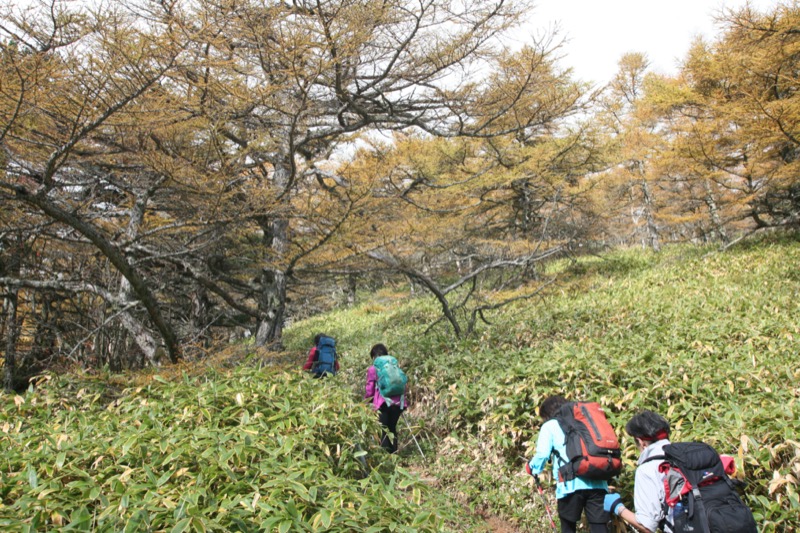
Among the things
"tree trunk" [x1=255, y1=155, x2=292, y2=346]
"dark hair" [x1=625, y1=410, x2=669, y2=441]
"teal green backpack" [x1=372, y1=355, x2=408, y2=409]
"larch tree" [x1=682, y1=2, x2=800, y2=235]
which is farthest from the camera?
"larch tree" [x1=682, y1=2, x2=800, y2=235]

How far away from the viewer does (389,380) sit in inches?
196

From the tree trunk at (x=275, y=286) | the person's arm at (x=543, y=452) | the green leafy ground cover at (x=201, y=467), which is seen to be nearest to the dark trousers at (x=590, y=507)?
the person's arm at (x=543, y=452)

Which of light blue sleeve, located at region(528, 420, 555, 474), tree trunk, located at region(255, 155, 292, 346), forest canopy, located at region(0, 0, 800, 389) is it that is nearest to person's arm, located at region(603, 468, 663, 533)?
light blue sleeve, located at region(528, 420, 555, 474)

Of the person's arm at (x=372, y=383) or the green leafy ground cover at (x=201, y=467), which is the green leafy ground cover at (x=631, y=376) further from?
the green leafy ground cover at (x=201, y=467)

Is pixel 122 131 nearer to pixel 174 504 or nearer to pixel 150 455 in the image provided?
pixel 150 455

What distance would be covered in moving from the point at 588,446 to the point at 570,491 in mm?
389

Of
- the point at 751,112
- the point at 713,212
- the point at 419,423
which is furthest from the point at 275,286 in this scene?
the point at 713,212

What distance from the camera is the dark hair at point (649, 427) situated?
289 centimetres

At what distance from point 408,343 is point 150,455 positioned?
5716 millimetres

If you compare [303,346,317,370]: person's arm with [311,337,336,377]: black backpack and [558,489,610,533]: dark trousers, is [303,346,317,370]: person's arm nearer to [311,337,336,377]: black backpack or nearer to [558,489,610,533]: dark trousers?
[311,337,336,377]: black backpack

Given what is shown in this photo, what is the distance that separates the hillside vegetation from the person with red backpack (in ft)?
2.15

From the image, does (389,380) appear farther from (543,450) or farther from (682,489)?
(682,489)

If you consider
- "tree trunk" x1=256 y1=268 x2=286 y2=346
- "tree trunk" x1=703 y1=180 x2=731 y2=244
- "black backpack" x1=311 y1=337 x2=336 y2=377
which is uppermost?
"tree trunk" x1=703 y1=180 x2=731 y2=244

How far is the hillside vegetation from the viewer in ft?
7.03
